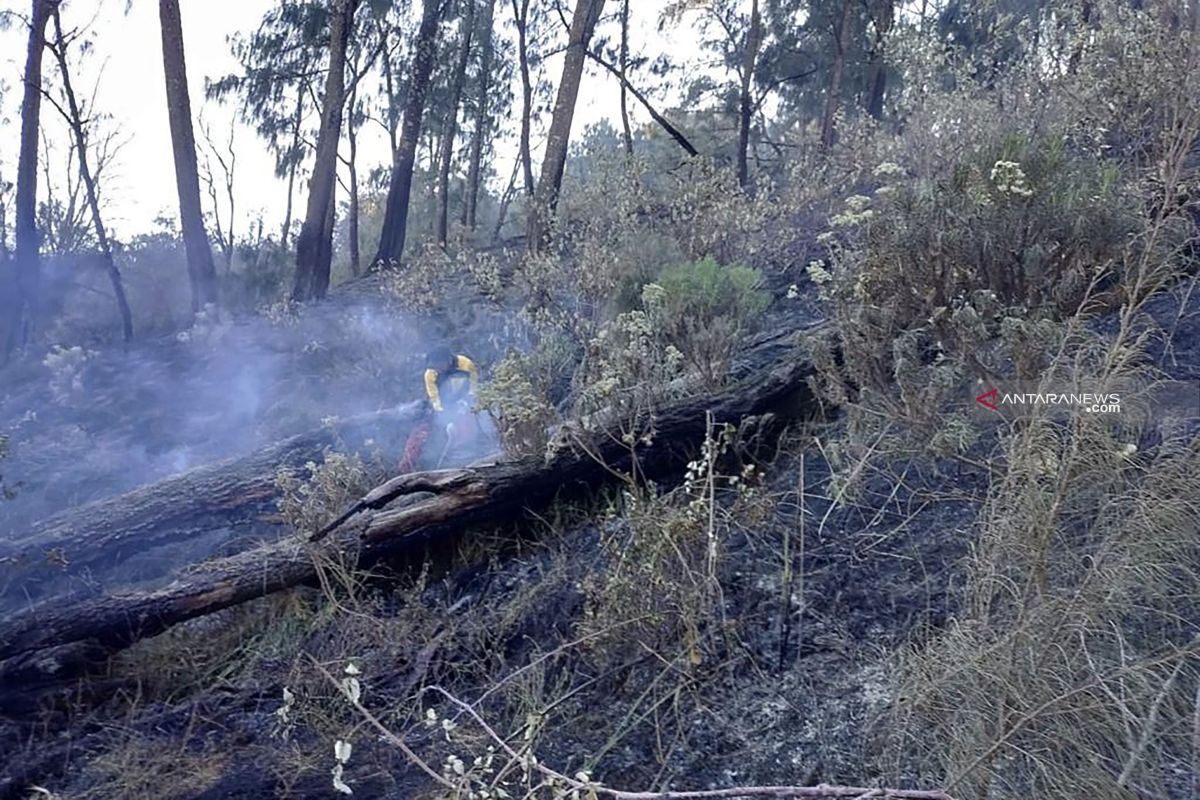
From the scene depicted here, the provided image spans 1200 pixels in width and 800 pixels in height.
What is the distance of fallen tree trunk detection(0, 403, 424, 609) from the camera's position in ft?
18.8

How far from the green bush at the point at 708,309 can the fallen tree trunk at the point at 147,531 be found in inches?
80.3

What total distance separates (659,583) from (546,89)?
17.8 meters

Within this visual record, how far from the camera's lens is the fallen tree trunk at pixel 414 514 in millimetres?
4668

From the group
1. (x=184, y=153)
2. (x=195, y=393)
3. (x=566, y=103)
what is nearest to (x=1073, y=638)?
(x=195, y=393)

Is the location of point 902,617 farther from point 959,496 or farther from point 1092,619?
point 1092,619

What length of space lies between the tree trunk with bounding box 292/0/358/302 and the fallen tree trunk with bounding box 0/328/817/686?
8474mm

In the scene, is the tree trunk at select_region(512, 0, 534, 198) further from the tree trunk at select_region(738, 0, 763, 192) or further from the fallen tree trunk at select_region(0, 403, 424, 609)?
the fallen tree trunk at select_region(0, 403, 424, 609)

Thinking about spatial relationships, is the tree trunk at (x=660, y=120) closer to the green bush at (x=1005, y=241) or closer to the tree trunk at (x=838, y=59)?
the tree trunk at (x=838, y=59)

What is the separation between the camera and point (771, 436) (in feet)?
16.5

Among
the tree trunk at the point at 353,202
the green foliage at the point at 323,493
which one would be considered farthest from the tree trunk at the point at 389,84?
the green foliage at the point at 323,493

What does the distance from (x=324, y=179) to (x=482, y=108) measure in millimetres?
7934

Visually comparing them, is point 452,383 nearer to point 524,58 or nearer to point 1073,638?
point 1073,638

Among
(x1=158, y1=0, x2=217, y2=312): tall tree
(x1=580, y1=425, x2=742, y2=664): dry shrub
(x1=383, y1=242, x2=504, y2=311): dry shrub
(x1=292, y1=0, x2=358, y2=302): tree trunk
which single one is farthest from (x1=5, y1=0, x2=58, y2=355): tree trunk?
(x1=580, y1=425, x2=742, y2=664): dry shrub

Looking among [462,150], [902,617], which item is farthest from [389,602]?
[462,150]
